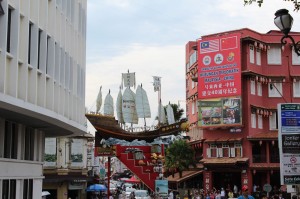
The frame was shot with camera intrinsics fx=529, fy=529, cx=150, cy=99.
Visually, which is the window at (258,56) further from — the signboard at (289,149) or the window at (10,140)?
the window at (10,140)

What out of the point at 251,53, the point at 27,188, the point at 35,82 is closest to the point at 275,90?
the point at 251,53

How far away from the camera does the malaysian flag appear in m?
51.3

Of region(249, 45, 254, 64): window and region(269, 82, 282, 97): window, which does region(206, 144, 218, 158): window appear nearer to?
region(269, 82, 282, 97): window

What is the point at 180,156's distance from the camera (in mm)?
57531

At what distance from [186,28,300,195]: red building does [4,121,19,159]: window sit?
34.3m

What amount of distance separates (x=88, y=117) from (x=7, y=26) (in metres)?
30.8

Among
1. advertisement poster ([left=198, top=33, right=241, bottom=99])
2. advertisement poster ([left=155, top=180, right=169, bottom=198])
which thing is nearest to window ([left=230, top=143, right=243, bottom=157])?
advertisement poster ([left=198, top=33, right=241, bottom=99])

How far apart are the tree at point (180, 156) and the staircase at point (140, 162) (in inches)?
539

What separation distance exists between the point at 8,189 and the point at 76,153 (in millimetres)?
29722

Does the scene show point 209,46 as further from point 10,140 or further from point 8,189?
point 8,189

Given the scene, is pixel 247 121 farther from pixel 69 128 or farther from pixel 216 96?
pixel 69 128

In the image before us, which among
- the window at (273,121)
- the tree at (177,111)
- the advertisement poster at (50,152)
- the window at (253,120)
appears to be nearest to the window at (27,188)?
the advertisement poster at (50,152)

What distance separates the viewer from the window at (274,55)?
52781mm

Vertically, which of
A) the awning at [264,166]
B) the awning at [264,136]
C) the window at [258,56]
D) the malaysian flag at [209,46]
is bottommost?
the awning at [264,166]
